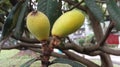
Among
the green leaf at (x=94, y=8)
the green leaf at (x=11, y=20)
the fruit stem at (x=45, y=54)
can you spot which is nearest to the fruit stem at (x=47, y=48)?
the fruit stem at (x=45, y=54)

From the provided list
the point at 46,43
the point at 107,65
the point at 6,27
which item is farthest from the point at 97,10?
the point at 107,65

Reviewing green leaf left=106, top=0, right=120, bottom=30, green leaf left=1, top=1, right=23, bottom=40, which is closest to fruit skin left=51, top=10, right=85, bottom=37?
green leaf left=106, top=0, right=120, bottom=30

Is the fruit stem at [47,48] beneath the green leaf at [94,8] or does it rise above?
beneath

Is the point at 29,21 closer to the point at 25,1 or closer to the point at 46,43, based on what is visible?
the point at 46,43

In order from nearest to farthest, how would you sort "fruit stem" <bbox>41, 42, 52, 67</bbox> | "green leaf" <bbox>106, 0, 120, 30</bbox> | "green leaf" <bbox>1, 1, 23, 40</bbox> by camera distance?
"fruit stem" <bbox>41, 42, 52, 67</bbox>, "green leaf" <bbox>106, 0, 120, 30</bbox>, "green leaf" <bbox>1, 1, 23, 40</bbox>

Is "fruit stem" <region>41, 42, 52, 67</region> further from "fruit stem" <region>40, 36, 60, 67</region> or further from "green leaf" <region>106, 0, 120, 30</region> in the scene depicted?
"green leaf" <region>106, 0, 120, 30</region>

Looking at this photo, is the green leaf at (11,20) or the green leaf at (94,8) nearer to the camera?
the green leaf at (94,8)

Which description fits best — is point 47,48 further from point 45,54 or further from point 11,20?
point 11,20

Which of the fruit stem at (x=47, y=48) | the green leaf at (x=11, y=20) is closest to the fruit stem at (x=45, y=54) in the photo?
the fruit stem at (x=47, y=48)

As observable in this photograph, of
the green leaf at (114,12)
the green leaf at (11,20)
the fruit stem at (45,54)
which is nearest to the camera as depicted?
the fruit stem at (45,54)

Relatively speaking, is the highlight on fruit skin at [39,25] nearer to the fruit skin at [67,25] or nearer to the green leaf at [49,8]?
the fruit skin at [67,25]

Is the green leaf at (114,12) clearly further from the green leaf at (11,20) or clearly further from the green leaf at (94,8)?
the green leaf at (11,20)

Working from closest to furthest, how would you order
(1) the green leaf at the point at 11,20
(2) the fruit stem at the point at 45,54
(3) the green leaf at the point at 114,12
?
(2) the fruit stem at the point at 45,54 < (3) the green leaf at the point at 114,12 < (1) the green leaf at the point at 11,20
